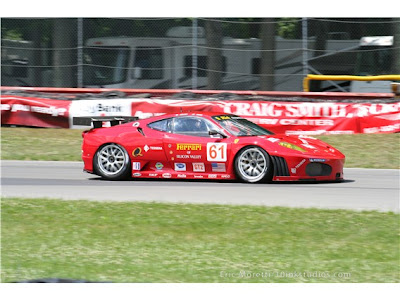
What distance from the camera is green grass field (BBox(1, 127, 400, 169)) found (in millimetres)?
14352

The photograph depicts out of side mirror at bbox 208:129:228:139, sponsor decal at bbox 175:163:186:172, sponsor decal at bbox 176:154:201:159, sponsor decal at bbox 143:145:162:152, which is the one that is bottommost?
sponsor decal at bbox 175:163:186:172

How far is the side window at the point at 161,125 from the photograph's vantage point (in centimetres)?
1166

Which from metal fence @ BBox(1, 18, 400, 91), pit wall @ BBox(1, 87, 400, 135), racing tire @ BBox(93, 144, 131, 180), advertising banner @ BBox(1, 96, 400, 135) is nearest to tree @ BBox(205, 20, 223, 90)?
metal fence @ BBox(1, 18, 400, 91)

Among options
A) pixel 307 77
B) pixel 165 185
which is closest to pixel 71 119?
pixel 307 77

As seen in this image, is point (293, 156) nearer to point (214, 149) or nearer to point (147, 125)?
point (214, 149)

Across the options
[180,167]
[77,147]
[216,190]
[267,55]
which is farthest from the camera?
[267,55]

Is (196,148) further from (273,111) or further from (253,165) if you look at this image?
(273,111)

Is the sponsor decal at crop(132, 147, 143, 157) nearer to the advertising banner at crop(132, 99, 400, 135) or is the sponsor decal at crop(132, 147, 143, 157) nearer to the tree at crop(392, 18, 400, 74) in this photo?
the advertising banner at crop(132, 99, 400, 135)

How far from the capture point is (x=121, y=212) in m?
8.66

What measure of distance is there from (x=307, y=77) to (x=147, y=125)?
24.9ft

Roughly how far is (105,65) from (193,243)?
1279cm

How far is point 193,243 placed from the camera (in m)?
7.20

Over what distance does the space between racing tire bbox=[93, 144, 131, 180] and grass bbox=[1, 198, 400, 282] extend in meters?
2.42

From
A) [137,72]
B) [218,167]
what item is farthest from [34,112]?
[218,167]
